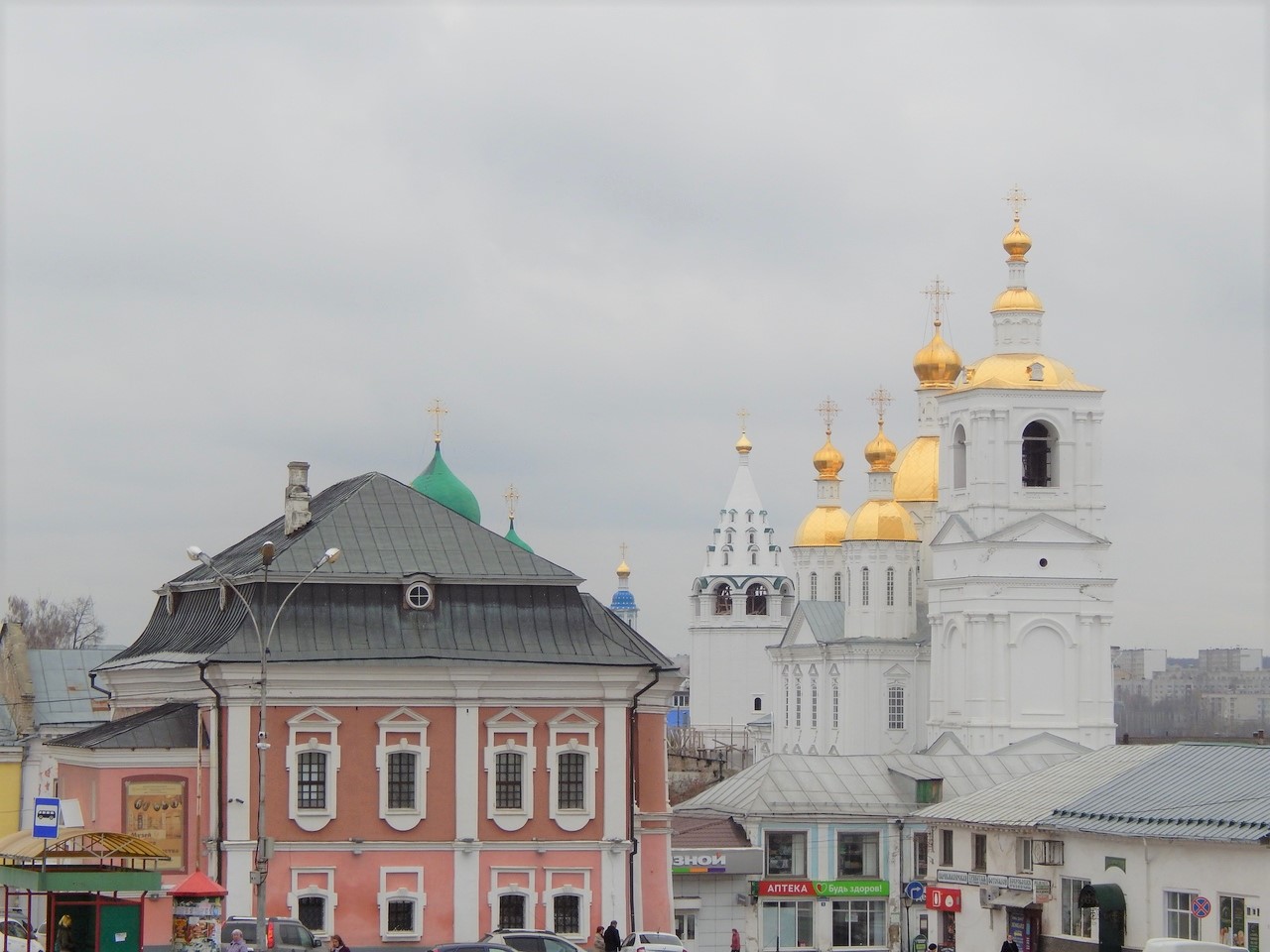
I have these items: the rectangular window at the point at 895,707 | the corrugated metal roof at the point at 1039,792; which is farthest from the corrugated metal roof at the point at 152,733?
the rectangular window at the point at 895,707

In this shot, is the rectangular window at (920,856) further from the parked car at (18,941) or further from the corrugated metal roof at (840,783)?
the parked car at (18,941)

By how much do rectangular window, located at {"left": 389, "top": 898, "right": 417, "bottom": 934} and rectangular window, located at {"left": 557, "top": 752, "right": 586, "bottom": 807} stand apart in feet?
11.5

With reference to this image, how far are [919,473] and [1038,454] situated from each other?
1541cm

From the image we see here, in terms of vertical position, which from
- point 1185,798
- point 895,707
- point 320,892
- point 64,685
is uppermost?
point 895,707

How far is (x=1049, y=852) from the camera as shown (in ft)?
158

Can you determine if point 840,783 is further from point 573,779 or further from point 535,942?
point 535,942

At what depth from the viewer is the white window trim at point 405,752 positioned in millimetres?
46875

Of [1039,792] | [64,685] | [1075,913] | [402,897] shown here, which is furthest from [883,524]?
[402,897]

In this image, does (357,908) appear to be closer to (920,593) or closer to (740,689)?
(920,593)

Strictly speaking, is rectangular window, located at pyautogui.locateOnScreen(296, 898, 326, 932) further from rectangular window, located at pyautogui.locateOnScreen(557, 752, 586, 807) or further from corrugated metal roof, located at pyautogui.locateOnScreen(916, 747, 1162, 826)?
corrugated metal roof, located at pyautogui.locateOnScreen(916, 747, 1162, 826)

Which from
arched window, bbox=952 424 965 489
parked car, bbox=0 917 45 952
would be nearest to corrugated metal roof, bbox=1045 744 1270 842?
parked car, bbox=0 917 45 952

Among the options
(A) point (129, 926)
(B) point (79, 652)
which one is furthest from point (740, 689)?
(A) point (129, 926)

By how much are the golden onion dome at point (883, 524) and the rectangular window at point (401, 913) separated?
5767 centimetres

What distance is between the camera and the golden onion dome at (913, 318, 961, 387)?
350ft
